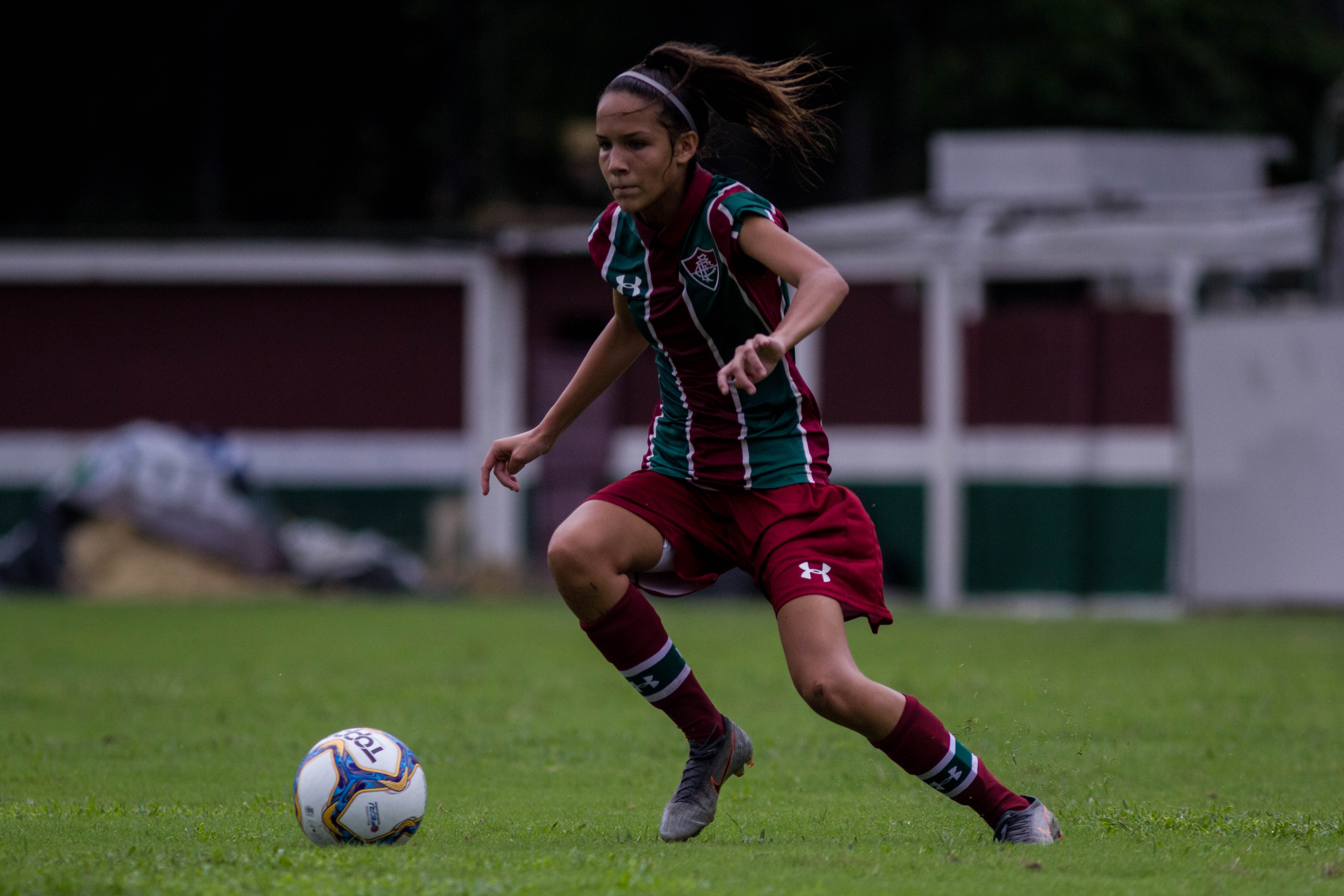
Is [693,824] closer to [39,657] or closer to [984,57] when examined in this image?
[39,657]

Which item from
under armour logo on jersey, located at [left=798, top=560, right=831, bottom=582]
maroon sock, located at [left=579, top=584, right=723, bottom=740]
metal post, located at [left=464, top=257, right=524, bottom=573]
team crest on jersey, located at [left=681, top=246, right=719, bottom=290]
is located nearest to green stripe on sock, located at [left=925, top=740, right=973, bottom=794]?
under armour logo on jersey, located at [left=798, top=560, right=831, bottom=582]

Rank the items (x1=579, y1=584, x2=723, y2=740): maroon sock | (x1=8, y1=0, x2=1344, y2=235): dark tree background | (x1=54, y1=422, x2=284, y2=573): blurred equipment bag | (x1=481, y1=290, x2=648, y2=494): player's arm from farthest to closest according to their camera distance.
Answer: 1. (x1=8, y1=0, x2=1344, y2=235): dark tree background
2. (x1=54, y1=422, x2=284, y2=573): blurred equipment bag
3. (x1=481, y1=290, x2=648, y2=494): player's arm
4. (x1=579, y1=584, x2=723, y2=740): maroon sock

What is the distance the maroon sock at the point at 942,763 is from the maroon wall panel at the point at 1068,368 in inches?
443

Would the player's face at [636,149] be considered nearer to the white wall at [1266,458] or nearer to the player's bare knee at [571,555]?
the player's bare knee at [571,555]

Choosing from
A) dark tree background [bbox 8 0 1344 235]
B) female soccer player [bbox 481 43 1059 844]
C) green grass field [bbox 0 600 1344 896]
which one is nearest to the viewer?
green grass field [bbox 0 600 1344 896]

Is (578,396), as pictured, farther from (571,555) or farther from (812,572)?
(812,572)

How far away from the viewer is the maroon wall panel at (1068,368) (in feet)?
51.2

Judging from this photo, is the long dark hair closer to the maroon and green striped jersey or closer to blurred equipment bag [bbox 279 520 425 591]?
the maroon and green striped jersey

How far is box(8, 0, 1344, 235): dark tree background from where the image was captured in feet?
66.4

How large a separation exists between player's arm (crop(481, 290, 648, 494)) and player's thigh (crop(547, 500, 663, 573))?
0.37 metres

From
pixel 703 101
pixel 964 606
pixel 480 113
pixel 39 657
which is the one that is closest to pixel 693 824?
pixel 703 101

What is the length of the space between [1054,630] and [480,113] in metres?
16.3

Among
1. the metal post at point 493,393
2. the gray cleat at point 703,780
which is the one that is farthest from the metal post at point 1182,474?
the gray cleat at point 703,780

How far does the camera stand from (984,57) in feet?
89.6
